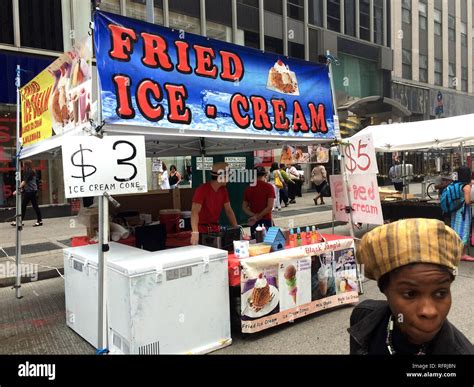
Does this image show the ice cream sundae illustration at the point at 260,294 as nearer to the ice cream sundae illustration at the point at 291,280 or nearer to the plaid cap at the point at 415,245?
the ice cream sundae illustration at the point at 291,280

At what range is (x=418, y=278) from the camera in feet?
4.52

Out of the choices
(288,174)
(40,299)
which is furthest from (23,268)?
(288,174)

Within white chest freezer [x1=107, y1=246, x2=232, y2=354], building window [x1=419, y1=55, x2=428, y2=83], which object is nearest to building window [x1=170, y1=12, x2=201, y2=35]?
white chest freezer [x1=107, y1=246, x2=232, y2=354]

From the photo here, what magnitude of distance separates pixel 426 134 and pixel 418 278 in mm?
9629

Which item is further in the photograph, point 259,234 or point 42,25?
point 42,25

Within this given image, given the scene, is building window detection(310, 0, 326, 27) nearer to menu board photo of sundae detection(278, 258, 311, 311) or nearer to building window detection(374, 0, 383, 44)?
building window detection(374, 0, 383, 44)

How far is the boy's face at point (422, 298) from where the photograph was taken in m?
1.38

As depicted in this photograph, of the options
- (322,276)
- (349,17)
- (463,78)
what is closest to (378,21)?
(349,17)

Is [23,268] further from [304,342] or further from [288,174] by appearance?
[288,174]

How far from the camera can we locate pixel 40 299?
6.34m

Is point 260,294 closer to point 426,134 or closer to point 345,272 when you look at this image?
point 345,272

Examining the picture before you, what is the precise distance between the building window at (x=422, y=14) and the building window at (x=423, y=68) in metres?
2.40

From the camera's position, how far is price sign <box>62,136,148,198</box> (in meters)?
3.50

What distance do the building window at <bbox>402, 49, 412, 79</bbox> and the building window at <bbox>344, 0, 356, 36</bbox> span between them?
6.92 m
